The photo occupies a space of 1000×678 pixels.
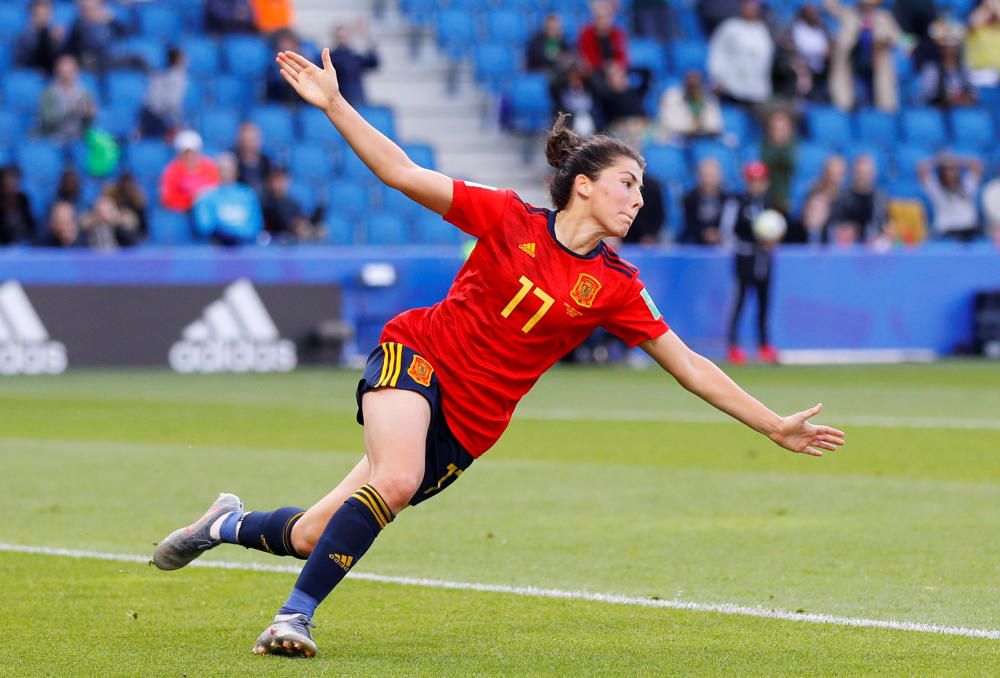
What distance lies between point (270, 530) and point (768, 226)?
16.8 meters

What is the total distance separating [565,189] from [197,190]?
1599 cm

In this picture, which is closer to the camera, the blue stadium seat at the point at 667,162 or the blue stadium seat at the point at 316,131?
the blue stadium seat at the point at 316,131

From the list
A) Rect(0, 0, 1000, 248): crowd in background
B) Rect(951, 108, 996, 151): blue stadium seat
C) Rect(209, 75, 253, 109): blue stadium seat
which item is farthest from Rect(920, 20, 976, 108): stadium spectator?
Rect(209, 75, 253, 109): blue stadium seat

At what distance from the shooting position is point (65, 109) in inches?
878

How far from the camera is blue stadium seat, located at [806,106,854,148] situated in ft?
90.7

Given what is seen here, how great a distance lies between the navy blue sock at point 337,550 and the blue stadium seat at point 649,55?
21.3 meters

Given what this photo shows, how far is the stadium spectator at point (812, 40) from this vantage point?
27734 mm

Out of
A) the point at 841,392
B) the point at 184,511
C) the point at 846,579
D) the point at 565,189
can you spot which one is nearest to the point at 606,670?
the point at 565,189

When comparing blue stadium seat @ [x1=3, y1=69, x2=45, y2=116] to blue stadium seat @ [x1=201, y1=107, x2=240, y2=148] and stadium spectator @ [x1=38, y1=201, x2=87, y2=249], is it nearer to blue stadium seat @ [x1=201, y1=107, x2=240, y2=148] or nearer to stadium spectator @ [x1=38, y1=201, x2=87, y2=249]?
blue stadium seat @ [x1=201, y1=107, x2=240, y2=148]

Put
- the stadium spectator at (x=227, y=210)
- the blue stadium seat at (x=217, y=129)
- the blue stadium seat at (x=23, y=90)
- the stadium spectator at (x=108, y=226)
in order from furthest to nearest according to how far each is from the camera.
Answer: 1. the blue stadium seat at (x=217, y=129)
2. the blue stadium seat at (x=23, y=90)
3. the stadium spectator at (x=227, y=210)
4. the stadium spectator at (x=108, y=226)

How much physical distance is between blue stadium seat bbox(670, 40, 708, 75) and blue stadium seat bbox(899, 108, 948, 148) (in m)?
3.25

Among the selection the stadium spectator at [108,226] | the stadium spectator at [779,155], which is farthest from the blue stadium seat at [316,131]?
the stadium spectator at [779,155]

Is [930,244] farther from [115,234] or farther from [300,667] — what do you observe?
[300,667]

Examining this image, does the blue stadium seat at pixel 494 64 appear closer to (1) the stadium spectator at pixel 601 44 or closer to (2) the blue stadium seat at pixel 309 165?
(1) the stadium spectator at pixel 601 44
